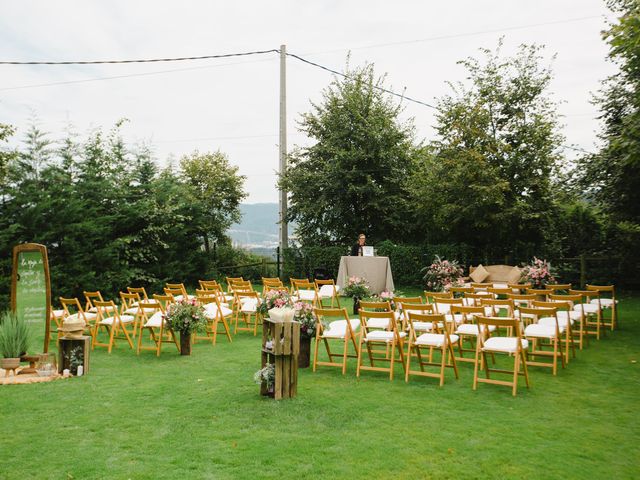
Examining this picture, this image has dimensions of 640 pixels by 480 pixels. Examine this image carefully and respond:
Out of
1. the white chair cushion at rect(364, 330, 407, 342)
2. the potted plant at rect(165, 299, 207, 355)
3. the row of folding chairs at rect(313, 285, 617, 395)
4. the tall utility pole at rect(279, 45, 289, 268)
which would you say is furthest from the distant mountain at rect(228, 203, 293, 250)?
the white chair cushion at rect(364, 330, 407, 342)

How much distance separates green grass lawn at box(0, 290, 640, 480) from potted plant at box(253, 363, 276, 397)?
0.53ft

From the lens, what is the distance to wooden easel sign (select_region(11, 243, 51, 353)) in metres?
8.55

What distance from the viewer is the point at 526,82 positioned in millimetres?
17281

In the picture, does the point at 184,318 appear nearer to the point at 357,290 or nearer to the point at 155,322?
the point at 155,322

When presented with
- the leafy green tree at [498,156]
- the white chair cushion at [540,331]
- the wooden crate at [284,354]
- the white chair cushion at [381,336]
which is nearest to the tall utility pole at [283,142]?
the leafy green tree at [498,156]

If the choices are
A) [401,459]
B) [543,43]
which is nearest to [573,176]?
[543,43]

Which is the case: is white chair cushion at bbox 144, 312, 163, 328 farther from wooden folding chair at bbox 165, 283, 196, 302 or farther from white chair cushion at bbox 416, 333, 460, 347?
white chair cushion at bbox 416, 333, 460, 347

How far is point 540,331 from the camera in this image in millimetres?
7102

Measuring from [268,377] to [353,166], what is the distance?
50.4 feet

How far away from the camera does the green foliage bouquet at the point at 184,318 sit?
819 centimetres

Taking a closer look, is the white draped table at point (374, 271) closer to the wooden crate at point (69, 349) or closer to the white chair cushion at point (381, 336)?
the white chair cushion at point (381, 336)

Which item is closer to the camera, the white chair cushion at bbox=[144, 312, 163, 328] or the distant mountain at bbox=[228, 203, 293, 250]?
the white chair cushion at bbox=[144, 312, 163, 328]

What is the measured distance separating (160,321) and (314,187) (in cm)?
1335

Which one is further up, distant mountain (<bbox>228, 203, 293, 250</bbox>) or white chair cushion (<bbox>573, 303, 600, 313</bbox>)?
distant mountain (<bbox>228, 203, 293, 250</bbox>)
